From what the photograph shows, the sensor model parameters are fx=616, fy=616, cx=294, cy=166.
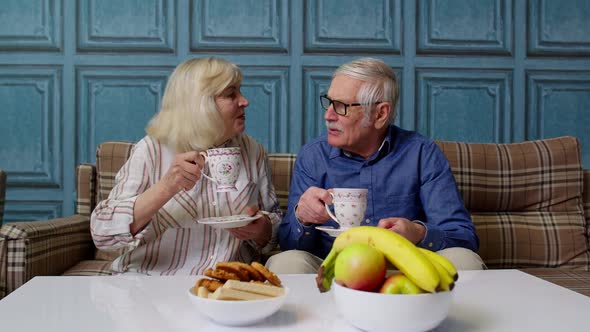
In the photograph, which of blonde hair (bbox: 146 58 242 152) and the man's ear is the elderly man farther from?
blonde hair (bbox: 146 58 242 152)

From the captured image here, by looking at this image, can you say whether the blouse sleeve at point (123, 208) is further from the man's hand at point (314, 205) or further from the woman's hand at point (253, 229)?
the man's hand at point (314, 205)

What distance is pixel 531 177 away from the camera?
7.77ft

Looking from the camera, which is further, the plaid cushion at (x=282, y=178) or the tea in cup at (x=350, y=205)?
the plaid cushion at (x=282, y=178)

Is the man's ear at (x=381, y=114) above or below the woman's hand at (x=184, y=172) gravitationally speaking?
above

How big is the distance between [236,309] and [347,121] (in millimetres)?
1052

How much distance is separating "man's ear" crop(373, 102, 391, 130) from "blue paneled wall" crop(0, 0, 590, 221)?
3.71 ft

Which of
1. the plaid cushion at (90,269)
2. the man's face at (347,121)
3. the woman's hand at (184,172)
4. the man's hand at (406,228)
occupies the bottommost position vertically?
the plaid cushion at (90,269)

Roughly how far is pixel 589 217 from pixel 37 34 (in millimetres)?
2625

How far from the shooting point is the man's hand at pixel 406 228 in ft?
5.06

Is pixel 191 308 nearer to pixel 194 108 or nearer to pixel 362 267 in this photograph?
pixel 362 267

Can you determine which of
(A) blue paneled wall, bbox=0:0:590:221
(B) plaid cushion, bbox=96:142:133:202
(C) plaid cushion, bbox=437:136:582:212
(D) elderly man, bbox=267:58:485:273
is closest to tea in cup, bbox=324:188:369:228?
(D) elderly man, bbox=267:58:485:273

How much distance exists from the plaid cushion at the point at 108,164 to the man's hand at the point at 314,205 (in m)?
0.87

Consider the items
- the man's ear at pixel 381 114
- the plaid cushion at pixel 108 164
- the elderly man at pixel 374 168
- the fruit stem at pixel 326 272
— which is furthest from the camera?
the plaid cushion at pixel 108 164

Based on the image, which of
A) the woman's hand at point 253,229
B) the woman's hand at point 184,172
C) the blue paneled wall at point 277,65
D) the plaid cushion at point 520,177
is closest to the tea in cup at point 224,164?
the woman's hand at point 184,172
